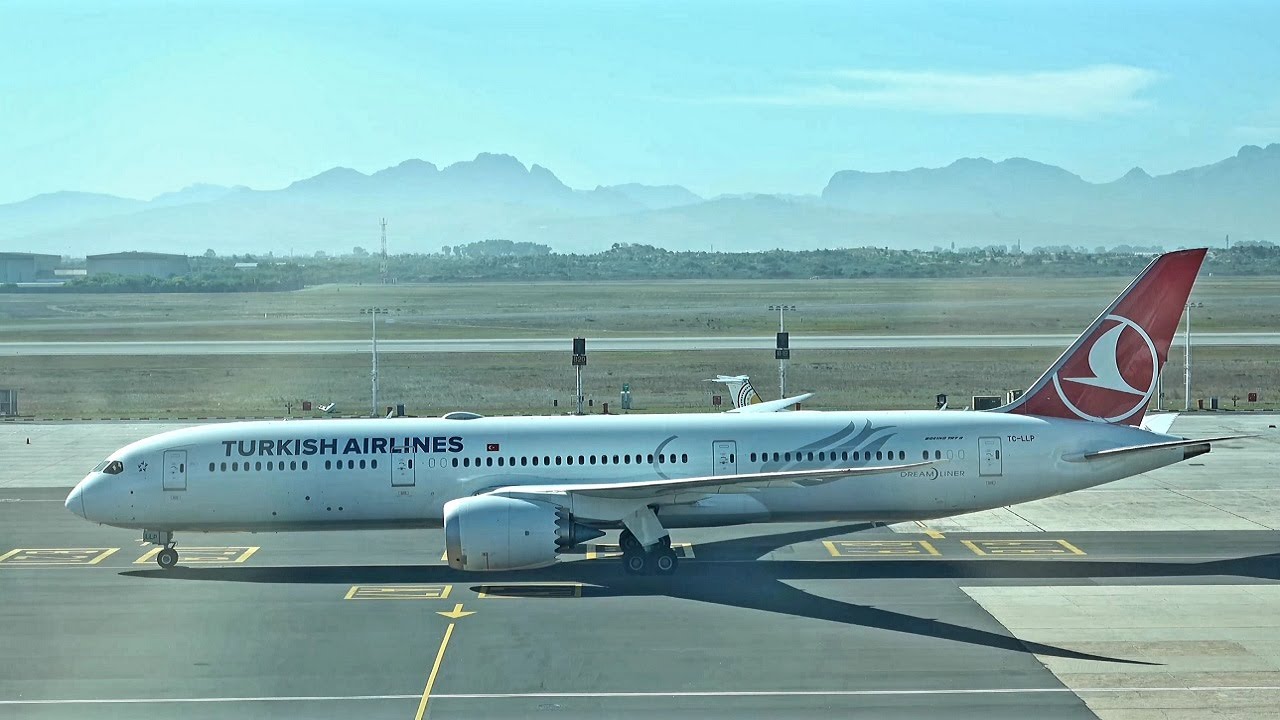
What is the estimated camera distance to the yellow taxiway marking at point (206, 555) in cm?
3422

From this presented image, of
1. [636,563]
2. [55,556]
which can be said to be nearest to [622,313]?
[55,556]

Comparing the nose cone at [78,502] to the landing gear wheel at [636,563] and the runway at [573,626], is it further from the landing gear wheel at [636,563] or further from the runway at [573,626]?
the landing gear wheel at [636,563]

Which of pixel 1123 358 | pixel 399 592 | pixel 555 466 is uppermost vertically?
pixel 1123 358

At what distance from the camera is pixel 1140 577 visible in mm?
31109

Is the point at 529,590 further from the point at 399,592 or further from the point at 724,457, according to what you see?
the point at 724,457

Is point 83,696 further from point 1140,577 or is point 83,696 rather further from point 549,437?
point 1140,577

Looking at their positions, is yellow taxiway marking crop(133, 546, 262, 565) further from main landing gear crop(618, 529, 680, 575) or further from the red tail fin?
the red tail fin

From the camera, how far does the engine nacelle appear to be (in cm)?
2923

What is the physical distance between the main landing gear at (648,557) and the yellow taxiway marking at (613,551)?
241 cm

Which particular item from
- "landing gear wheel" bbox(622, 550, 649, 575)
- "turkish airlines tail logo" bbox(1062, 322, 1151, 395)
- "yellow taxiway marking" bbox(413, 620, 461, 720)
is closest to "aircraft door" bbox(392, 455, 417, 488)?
"landing gear wheel" bbox(622, 550, 649, 575)

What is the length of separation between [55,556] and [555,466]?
14.2m

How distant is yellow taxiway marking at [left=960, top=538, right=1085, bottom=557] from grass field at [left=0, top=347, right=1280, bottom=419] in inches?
1241

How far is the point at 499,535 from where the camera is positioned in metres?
29.3

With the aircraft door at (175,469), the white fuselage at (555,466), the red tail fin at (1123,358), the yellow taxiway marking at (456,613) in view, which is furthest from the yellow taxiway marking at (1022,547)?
the aircraft door at (175,469)
